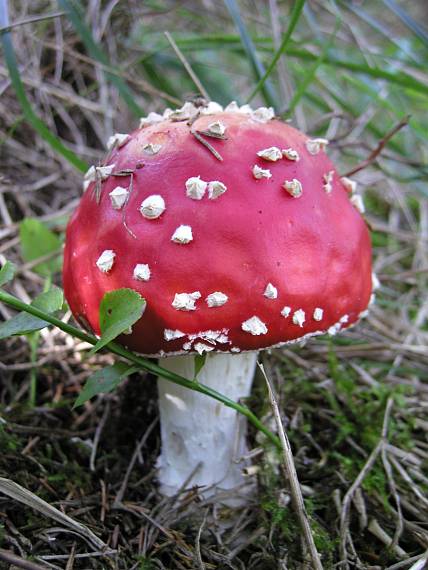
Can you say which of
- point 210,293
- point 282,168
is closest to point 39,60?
point 282,168

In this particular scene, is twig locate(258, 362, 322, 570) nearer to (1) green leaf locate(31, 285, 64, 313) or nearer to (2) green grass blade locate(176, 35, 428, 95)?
(1) green leaf locate(31, 285, 64, 313)

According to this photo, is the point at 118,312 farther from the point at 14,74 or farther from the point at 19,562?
the point at 14,74

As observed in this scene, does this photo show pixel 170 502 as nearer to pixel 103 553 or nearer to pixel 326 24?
pixel 103 553

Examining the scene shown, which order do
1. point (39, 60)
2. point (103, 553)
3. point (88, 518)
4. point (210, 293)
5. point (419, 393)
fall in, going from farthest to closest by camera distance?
point (39, 60), point (419, 393), point (88, 518), point (103, 553), point (210, 293)

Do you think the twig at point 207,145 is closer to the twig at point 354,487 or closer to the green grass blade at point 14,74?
the green grass blade at point 14,74

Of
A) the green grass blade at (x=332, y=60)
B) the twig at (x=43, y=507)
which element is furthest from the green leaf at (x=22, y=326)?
the green grass blade at (x=332, y=60)

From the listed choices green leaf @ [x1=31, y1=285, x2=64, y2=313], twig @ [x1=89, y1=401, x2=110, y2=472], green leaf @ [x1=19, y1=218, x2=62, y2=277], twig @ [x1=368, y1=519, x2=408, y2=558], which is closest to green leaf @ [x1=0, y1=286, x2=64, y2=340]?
green leaf @ [x1=31, y1=285, x2=64, y2=313]
